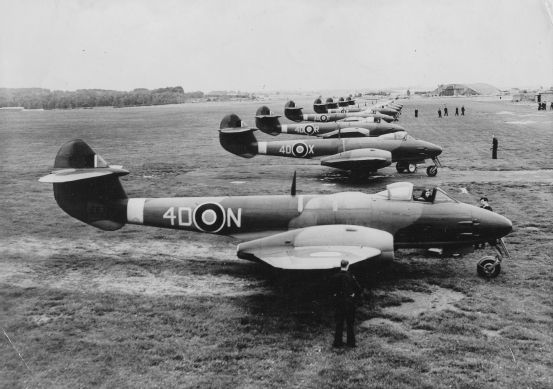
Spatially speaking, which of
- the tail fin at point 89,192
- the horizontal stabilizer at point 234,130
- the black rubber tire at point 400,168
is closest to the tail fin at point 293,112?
the horizontal stabilizer at point 234,130

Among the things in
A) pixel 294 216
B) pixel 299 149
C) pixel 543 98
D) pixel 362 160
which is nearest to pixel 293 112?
pixel 299 149

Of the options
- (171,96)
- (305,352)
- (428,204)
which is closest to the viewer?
(305,352)

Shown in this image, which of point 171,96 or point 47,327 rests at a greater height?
point 171,96

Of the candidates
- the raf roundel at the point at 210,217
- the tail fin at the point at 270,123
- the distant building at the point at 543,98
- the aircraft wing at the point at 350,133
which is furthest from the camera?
the distant building at the point at 543,98

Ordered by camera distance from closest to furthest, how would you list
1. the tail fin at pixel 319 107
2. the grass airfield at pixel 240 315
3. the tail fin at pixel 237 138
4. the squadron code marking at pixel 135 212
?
1. the grass airfield at pixel 240 315
2. the squadron code marking at pixel 135 212
3. the tail fin at pixel 237 138
4. the tail fin at pixel 319 107

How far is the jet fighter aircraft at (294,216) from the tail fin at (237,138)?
13.5 m

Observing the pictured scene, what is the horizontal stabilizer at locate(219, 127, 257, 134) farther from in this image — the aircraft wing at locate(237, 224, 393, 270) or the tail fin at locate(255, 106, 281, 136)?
the aircraft wing at locate(237, 224, 393, 270)

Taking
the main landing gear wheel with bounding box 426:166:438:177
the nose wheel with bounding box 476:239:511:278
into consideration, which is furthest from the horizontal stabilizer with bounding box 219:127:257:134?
the nose wheel with bounding box 476:239:511:278

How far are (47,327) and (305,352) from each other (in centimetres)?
496

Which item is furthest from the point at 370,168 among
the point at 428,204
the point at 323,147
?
the point at 428,204

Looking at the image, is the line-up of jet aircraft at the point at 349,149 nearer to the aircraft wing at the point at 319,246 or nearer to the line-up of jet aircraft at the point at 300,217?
the line-up of jet aircraft at the point at 300,217

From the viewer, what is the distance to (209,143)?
42.5 metres

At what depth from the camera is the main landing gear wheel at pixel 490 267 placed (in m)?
11.4

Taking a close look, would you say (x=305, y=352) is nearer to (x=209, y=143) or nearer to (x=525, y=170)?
(x=525, y=170)
